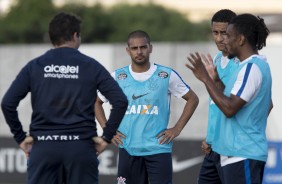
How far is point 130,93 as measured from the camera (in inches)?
367

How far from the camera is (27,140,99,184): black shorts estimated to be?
23.4ft

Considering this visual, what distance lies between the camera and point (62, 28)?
7.20 metres

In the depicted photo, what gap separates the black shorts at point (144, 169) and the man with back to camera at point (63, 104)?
6.59ft

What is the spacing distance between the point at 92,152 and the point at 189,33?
53959 millimetres

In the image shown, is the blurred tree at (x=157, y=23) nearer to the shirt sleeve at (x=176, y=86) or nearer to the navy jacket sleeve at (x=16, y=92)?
the shirt sleeve at (x=176, y=86)

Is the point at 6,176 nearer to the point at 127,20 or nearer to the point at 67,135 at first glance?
the point at 67,135

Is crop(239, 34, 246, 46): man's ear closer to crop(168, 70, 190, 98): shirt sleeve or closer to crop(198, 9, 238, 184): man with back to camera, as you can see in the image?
crop(198, 9, 238, 184): man with back to camera

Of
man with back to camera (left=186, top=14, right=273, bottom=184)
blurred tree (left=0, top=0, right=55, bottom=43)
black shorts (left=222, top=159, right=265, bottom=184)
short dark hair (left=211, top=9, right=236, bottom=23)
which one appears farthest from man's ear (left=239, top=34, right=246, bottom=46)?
blurred tree (left=0, top=0, right=55, bottom=43)

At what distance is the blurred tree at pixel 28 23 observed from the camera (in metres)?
49.5

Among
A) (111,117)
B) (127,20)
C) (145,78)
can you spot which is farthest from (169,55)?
(127,20)

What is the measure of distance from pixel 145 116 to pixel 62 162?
7.17 feet

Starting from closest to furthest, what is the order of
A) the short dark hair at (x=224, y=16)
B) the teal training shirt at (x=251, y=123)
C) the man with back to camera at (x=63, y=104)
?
the man with back to camera at (x=63, y=104), the teal training shirt at (x=251, y=123), the short dark hair at (x=224, y=16)

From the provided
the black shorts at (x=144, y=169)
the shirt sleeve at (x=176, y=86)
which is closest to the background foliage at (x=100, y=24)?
the shirt sleeve at (x=176, y=86)

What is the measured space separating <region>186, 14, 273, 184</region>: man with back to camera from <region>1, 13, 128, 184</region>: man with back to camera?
2.65 ft
